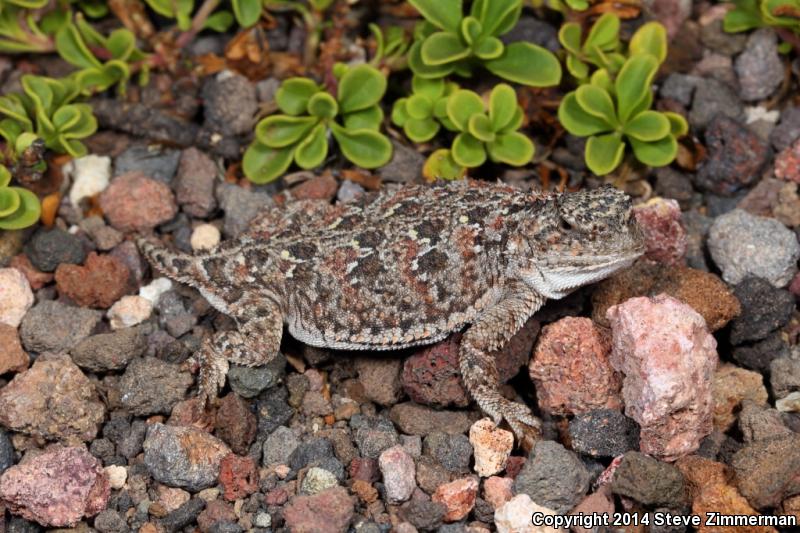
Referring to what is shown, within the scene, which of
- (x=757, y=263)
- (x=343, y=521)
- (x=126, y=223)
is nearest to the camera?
(x=343, y=521)

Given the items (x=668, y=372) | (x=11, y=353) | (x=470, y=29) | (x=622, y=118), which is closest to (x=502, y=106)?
(x=470, y=29)

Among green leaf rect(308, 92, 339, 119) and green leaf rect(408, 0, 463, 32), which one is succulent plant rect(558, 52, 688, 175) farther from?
green leaf rect(308, 92, 339, 119)

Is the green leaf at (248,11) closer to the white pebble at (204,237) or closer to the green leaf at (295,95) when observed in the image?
the green leaf at (295,95)

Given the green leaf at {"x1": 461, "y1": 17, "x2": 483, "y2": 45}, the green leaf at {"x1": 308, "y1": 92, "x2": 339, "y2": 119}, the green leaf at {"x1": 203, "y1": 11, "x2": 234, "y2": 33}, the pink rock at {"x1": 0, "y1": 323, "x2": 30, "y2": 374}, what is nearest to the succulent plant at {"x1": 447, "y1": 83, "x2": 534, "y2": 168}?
the green leaf at {"x1": 461, "y1": 17, "x2": 483, "y2": 45}

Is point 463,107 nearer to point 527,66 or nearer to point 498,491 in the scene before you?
point 527,66

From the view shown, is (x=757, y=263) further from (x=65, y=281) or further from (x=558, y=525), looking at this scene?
(x=65, y=281)

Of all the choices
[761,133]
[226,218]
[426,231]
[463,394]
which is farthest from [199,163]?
[761,133]
